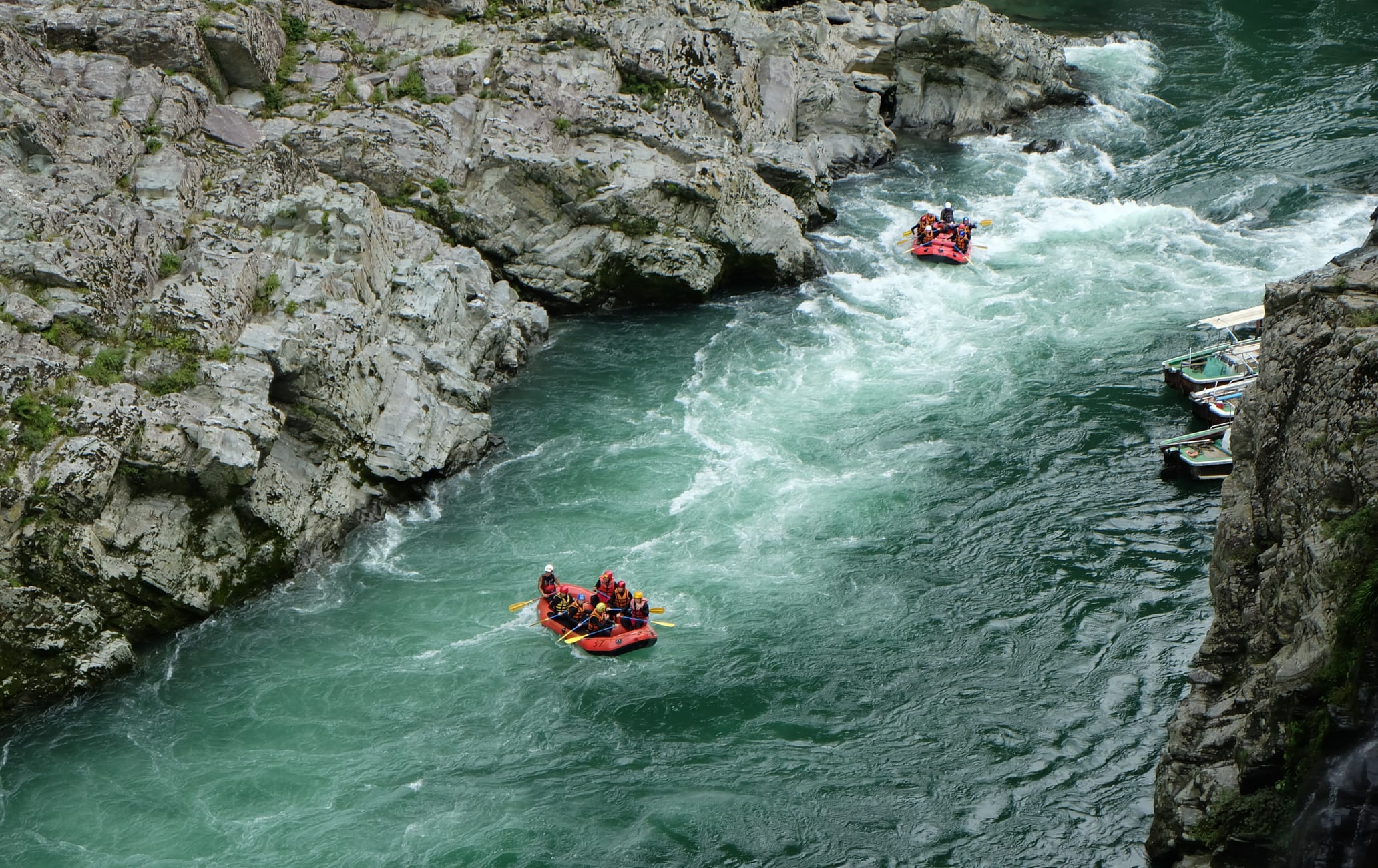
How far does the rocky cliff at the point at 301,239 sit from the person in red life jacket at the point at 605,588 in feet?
20.2

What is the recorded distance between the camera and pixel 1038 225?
38.9m

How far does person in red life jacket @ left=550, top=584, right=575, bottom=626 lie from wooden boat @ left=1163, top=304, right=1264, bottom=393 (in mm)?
16375

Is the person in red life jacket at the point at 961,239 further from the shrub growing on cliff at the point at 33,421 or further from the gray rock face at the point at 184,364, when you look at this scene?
the shrub growing on cliff at the point at 33,421

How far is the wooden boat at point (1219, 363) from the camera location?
27.8 meters

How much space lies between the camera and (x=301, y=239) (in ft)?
88.5

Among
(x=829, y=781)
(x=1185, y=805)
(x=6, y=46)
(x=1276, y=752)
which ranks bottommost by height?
(x=829, y=781)

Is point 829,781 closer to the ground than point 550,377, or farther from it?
closer to the ground

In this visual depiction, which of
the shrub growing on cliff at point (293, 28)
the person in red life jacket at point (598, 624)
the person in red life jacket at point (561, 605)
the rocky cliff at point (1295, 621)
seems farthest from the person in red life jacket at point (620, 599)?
the shrub growing on cliff at point (293, 28)

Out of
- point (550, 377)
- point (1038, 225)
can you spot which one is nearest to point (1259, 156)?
point (1038, 225)

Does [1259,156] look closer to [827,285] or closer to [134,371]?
[827,285]

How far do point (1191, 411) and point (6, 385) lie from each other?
2592 centimetres

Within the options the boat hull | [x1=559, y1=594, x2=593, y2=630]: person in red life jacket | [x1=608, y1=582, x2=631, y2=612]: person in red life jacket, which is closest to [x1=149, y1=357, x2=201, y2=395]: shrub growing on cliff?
[x1=559, y1=594, x2=593, y2=630]: person in red life jacket

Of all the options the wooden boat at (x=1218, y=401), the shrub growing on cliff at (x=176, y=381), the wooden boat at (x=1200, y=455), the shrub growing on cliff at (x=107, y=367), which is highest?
the shrub growing on cliff at (x=107, y=367)

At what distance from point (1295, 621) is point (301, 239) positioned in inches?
879
